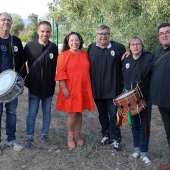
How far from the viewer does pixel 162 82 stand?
3.79 meters

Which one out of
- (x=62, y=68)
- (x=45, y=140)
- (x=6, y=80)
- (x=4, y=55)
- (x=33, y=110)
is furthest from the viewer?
(x=45, y=140)

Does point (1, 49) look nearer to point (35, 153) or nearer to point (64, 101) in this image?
point (64, 101)

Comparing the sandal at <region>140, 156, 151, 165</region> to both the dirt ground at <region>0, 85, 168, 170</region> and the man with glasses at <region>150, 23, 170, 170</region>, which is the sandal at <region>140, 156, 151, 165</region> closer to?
the dirt ground at <region>0, 85, 168, 170</region>

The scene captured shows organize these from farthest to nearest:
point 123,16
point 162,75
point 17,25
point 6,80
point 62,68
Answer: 1. point 17,25
2. point 123,16
3. point 62,68
4. point 6,80
5. point 162,75

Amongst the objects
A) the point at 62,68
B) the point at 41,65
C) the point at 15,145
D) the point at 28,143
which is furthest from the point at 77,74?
the point at 15,145

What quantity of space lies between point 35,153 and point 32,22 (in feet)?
105

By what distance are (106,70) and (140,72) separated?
1.96 feet

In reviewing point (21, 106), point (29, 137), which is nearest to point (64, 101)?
point (29, 137)

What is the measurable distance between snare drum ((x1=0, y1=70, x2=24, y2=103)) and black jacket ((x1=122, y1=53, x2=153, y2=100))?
58.2 inches

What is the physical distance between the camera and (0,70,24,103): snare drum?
4146 mm

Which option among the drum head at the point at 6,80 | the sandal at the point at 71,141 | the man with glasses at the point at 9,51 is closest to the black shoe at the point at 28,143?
the man with glasses at the point at 9,51

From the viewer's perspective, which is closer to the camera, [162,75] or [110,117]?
[162,75]

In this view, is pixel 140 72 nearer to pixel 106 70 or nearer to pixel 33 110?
pixel 106 70

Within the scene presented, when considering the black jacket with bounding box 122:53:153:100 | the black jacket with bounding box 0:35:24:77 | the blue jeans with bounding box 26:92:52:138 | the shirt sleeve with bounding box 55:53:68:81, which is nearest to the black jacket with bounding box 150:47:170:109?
the black jacket with bounding box 122:53:153:100
